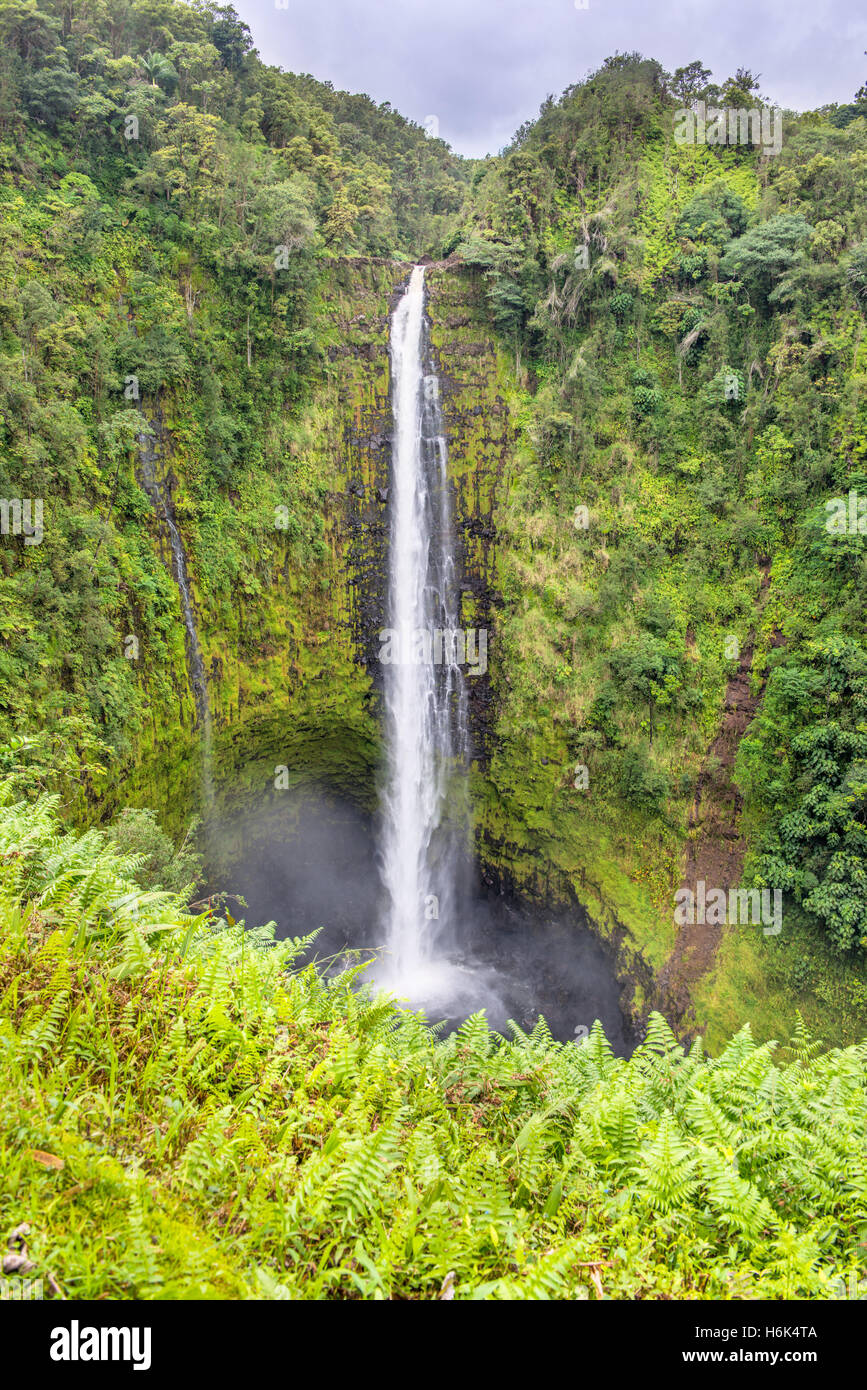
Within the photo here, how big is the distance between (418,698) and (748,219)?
17.3 meters

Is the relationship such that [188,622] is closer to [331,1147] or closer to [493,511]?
[493,511]

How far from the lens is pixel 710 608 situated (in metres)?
17.4

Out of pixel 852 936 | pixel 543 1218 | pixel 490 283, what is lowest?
pixel 852 936

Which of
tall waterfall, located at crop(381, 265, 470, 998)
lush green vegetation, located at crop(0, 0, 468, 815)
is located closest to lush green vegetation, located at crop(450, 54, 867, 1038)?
tall waterfall, located at crop(381, 265, 470, 998)

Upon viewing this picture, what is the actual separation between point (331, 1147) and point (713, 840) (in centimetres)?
1548

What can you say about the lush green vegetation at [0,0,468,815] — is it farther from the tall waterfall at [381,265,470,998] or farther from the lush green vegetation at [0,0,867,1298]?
the tall waterfall at [381,265,470,998]

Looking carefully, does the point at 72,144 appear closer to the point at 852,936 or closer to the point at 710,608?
the point at 710,608

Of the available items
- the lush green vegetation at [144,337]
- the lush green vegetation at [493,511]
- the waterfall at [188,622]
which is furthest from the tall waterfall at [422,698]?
the waterfall at [188,622]

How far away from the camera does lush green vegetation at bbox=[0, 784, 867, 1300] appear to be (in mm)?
2158

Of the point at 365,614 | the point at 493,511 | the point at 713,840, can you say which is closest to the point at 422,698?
the point at 365,614

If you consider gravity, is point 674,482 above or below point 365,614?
above

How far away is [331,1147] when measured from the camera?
265 centimetres

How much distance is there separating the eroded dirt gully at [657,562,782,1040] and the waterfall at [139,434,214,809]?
12.6m
